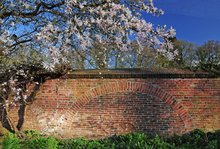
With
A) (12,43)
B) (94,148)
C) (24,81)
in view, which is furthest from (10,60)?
(94,148)

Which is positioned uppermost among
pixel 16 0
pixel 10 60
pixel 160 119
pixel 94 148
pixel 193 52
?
pixel 193 52

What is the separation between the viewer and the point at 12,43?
8023mm

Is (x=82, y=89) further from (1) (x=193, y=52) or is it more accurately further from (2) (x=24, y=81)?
(1) (x=193, y=52)

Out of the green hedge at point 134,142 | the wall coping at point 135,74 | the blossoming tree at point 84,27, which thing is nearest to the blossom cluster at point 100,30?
the blossoming tree at point 84,27

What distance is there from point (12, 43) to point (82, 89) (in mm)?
3092

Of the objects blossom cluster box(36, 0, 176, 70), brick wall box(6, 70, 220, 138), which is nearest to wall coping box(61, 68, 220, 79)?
brick wall box(6, 70, 220, 138)

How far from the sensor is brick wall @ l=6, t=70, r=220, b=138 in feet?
33.5

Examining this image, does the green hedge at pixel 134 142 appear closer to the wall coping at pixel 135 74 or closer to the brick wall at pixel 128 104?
the brick wall at pixel 128 104

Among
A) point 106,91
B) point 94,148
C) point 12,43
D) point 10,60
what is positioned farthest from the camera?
point 106,91

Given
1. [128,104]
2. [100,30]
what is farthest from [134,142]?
[100,30]

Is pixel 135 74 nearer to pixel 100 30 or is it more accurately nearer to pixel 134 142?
pixel 134 142

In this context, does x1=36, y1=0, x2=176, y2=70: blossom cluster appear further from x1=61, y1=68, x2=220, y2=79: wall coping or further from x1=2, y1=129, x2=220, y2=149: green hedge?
x1=61, y1=68, x2=220, y2=79: wall coping

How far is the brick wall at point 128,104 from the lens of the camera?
10.2 m

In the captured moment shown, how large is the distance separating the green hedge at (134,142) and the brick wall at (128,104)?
43 cm
